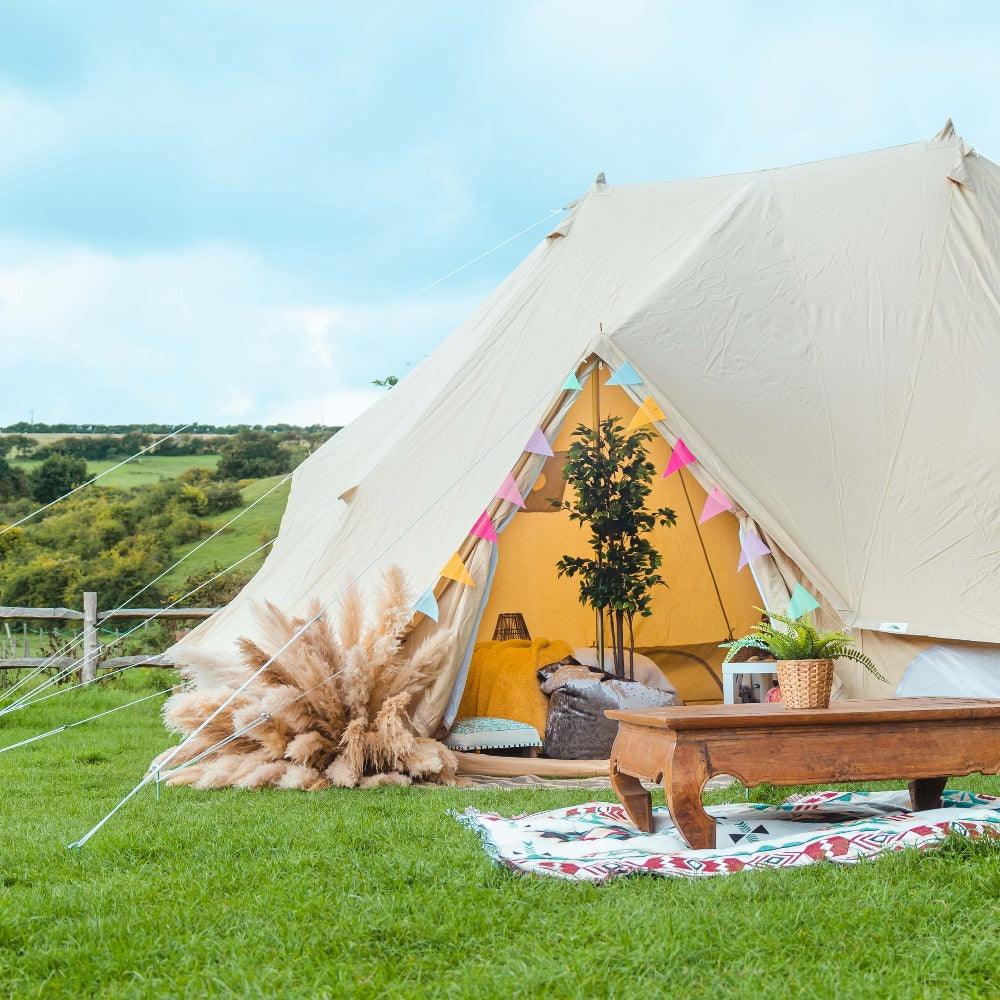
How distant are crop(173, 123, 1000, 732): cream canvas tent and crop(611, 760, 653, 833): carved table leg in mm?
1451

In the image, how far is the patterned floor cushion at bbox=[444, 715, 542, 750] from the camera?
5391mm

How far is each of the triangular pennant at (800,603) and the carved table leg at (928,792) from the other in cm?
126

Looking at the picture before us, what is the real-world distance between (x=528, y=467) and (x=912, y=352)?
6.50 ft

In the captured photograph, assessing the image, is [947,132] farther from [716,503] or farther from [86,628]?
[86,628]

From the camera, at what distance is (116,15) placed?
27.3 ft

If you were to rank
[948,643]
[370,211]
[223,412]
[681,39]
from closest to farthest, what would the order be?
[948,643]
[223,412]
[681,39]
[370,211]

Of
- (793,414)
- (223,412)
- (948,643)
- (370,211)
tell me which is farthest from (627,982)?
(370,211)

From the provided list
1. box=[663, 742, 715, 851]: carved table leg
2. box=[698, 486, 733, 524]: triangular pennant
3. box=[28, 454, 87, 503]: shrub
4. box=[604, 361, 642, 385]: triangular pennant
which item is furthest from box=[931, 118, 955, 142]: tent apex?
box=[28, 454, 87, 503]: shrub

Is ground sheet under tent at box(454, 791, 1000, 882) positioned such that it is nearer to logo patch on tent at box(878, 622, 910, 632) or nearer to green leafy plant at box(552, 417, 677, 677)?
logo patch on tent at box(878, 622, 910, 632)

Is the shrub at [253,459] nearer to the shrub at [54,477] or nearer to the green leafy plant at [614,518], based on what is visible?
the shrub at [54,477]

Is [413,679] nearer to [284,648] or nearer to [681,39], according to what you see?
[284,648]

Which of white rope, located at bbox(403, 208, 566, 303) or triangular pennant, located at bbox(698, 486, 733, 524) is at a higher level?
white rope, located at bbox(403, 208, 566, 303)

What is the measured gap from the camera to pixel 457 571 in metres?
5.15

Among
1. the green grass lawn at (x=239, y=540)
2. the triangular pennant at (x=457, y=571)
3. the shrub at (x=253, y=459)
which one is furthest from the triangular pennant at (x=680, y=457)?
the shrub at (x=253, y=459)
